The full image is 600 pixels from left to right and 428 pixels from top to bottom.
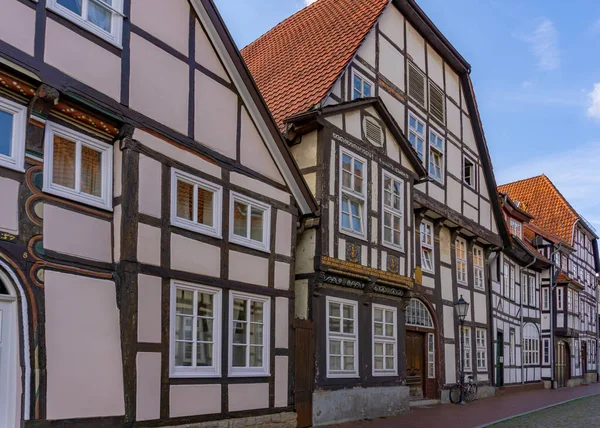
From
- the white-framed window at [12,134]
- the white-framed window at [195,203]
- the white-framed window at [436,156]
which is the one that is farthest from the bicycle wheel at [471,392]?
the white-framed window at [12,134]

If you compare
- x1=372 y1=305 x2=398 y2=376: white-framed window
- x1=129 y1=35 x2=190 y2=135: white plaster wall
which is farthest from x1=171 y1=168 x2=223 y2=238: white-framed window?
x1=372 y1=305 x2=398 y2=376: white-framed window

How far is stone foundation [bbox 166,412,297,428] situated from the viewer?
36.1 feet

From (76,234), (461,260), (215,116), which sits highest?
(215,116)

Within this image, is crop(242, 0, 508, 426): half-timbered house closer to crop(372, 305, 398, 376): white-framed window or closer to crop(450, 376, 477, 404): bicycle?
crop(372, 305, 398, 376): white-framed window

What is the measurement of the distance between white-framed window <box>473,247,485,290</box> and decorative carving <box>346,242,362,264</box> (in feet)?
31.9

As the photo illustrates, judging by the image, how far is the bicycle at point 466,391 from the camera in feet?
68.0

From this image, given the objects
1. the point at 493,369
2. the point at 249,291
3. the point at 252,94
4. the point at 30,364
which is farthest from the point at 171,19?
the point at 493,369

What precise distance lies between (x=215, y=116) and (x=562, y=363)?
31540 mm

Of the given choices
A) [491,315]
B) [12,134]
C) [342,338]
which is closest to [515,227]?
[491,315]

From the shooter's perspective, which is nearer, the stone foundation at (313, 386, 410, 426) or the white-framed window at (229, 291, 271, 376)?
the white-framed window at (229, 291, 271, 376)

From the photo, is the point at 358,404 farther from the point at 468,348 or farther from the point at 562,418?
the point at 468,348

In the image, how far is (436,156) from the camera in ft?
70.4

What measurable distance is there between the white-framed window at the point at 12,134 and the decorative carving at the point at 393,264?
996 centimetres

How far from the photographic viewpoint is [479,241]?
941 inches
